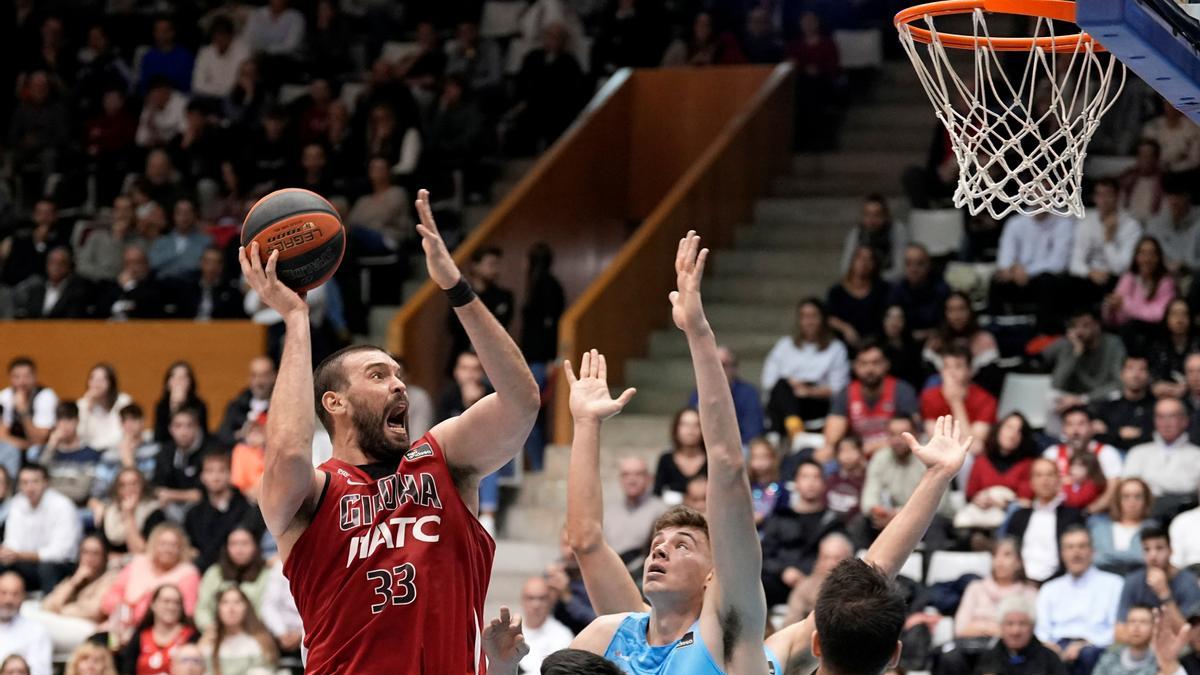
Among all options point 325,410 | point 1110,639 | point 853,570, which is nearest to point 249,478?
point 1110,639

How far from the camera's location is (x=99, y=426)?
12.8m

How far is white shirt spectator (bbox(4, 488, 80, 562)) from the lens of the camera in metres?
11.6

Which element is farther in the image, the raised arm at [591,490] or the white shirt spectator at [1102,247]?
the white shirt spectator at [1102,247]

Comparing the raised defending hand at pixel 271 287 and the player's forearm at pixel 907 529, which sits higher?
the raised defending hand at pixel 271 287

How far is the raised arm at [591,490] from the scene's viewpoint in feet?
16.5

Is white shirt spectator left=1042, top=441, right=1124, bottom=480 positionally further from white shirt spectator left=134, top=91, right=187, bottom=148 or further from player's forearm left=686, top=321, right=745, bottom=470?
white shirt spectator left=134, top=91, right=187, bottom=148

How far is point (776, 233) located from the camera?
1473cm

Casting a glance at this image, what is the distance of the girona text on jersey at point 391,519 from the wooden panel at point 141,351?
8771mm

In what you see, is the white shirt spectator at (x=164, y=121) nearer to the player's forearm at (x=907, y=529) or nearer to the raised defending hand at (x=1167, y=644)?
the raised defending hand at (x=1167, y=644)

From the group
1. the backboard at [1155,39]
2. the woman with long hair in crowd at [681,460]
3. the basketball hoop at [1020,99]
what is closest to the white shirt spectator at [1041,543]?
the woman with long hair in crowd at [681,460]

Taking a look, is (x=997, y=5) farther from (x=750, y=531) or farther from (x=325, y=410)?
(x=325, y=410)

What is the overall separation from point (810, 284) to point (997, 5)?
8670 millimetres

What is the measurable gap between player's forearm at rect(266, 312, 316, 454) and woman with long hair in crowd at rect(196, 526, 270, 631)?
6363 mm

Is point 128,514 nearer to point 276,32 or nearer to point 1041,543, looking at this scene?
point 1041,543
